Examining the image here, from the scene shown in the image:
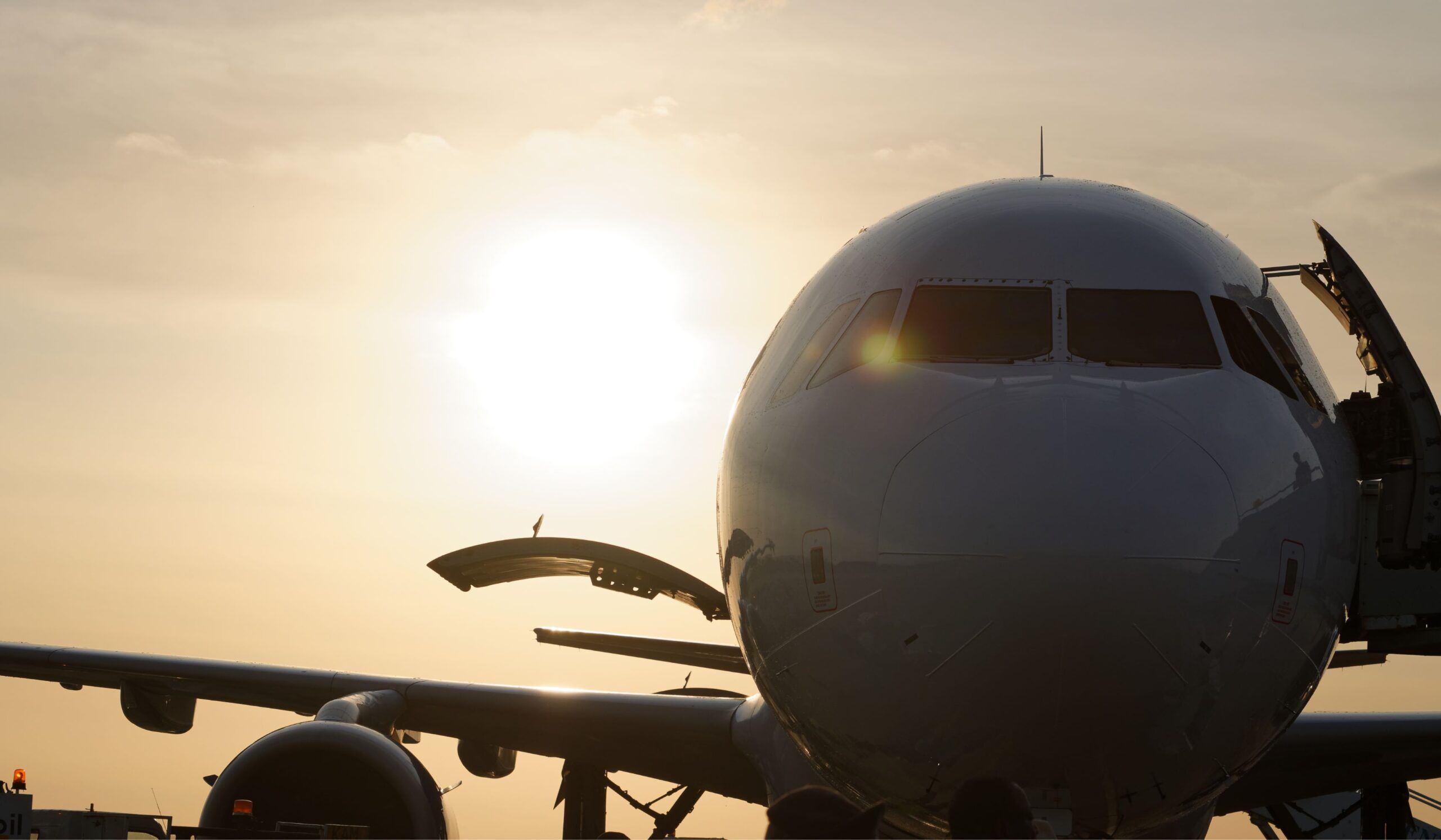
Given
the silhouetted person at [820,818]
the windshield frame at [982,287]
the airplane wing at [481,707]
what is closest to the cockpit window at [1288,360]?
the windshield frame at [982,287]

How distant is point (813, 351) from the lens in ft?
28.4

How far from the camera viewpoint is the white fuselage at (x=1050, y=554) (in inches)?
259

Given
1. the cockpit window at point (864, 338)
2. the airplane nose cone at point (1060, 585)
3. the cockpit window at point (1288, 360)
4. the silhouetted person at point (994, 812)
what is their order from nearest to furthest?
the silhouetted person at point (994, 812) → the airplane nose cone at point (1060, 585) → the cockpit window at point (864, 338) → the cockpit window at point (1288, 360)

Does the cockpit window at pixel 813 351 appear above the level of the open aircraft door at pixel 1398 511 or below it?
above

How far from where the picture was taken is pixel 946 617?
6.76 meters

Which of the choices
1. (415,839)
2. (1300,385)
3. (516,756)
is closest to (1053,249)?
(1300,385)

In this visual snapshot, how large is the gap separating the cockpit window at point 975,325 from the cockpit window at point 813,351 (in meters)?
0.51

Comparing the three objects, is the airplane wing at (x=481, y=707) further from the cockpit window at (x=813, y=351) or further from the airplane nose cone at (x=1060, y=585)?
the airplane nose cone at (x=1060, y=585)

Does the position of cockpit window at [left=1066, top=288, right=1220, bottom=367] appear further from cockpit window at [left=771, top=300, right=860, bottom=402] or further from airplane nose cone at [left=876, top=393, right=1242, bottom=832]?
cockpit window at [left=771, top=300, right=860, bottom=402]

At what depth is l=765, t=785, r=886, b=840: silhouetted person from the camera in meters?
4.69

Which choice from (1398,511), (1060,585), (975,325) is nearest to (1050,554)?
(1060,585)

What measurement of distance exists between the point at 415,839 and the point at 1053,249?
19.6 ft

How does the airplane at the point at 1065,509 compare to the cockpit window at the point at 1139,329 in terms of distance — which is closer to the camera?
the airplane at the point at 1065,509

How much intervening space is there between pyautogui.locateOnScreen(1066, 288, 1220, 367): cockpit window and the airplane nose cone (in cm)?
66
